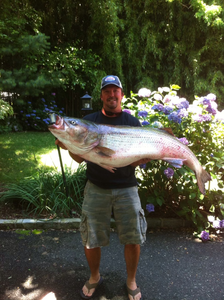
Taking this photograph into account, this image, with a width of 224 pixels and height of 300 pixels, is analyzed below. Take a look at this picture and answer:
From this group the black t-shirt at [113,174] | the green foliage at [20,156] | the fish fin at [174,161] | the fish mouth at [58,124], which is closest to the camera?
the fish mouth at [58,124]

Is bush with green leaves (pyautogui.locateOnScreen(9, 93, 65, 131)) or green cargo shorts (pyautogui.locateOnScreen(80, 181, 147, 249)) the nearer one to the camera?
green cargo shorts (pyautogui.locateOnScreen(80, 181, 147, 249))

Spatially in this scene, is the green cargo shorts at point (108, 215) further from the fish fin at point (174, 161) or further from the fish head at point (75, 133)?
the fish head at point (75, 133)

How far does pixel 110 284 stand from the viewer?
2537 millimetres

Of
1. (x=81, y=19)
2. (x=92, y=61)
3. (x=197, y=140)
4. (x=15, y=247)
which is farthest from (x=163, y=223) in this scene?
(x=81, y=19)

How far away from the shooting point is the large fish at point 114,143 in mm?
1701

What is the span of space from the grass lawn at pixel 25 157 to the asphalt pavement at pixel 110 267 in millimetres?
1775

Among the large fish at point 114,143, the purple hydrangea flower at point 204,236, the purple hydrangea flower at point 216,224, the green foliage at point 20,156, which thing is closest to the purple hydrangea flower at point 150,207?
the purple hydrangea flower at point 204,236

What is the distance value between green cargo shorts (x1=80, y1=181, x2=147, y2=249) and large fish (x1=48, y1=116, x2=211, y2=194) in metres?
0.38

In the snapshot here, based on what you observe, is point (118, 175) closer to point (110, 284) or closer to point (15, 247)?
point (110, 284)

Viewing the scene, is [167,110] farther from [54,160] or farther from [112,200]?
[54,160]

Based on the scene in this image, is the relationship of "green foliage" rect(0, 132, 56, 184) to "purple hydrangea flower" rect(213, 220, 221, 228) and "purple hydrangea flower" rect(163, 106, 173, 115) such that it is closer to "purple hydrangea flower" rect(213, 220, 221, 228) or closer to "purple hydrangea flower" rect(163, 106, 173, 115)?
"purple hydrangea flower" rect(163, 106, 173, 115)

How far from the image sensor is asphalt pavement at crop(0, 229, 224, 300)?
2.43 m

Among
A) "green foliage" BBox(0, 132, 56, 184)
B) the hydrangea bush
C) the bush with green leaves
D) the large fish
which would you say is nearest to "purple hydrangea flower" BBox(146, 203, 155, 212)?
the hydrangea bush

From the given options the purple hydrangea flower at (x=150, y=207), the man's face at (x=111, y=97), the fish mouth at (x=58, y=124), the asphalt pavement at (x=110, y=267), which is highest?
the man's face at (x=111, y=97)
